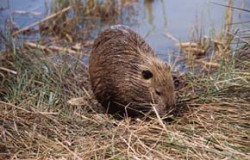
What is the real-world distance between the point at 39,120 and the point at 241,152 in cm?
117

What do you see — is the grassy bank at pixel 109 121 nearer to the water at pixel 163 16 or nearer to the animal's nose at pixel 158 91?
the animal's nose at pixel 158 91

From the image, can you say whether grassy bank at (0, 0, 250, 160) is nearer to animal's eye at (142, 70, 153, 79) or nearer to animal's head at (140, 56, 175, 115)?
animal's head at (140, 56, 175, 115)

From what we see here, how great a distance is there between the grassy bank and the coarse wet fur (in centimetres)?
9

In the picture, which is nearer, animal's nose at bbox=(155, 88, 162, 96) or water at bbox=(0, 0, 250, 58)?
animal's nose at bbox=(155, 88, 162, 96)

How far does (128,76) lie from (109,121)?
29 cm

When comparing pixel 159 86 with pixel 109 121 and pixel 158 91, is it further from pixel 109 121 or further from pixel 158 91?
pixel 109 121

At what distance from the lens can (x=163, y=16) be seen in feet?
21.4

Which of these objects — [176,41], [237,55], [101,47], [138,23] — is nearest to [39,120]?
[101,47]

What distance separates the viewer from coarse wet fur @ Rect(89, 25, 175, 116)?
3.12 metres

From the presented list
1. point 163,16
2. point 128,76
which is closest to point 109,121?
point 128,76

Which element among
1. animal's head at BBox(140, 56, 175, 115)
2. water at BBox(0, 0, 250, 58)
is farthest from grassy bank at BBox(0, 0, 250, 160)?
water at BBox(0, 0, 250, 58)

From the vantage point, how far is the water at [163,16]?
228 inches

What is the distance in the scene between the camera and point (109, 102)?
3.31m

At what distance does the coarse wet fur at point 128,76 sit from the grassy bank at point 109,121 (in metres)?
0.09
